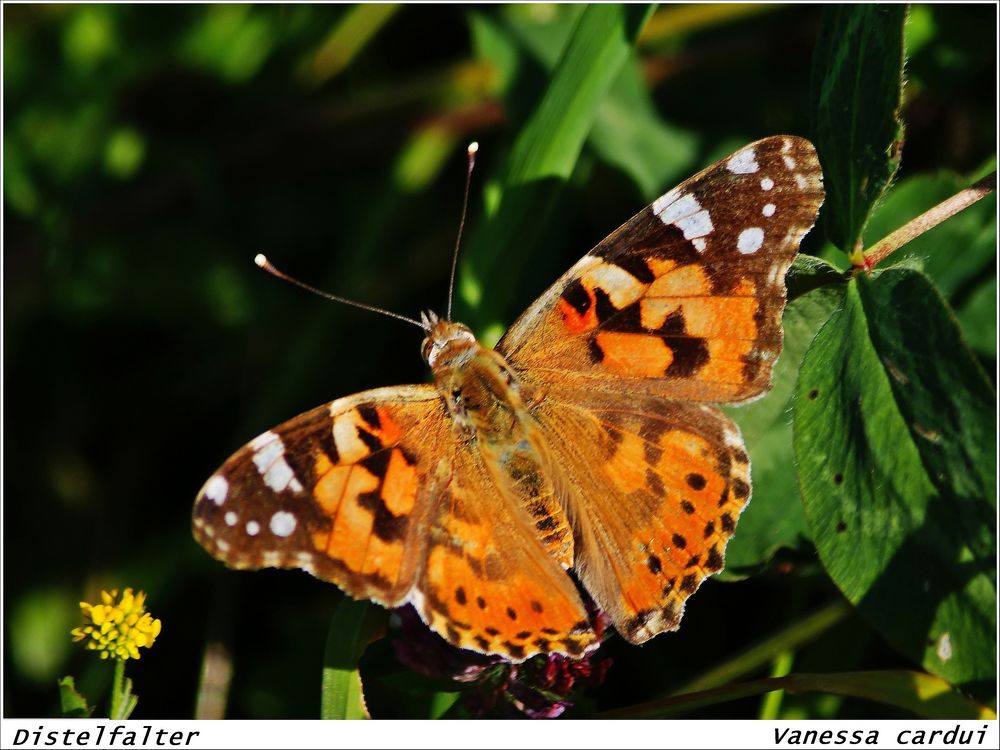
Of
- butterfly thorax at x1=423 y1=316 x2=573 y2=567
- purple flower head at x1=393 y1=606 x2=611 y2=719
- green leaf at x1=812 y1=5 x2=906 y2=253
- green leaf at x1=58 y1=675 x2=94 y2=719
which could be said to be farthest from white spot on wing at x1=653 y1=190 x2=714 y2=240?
green leaf at x1=58 y1=675 x2=94 y2=719

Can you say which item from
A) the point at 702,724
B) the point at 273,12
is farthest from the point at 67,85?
the point at 702,724

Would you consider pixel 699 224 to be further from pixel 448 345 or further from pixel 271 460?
pixel 271 460

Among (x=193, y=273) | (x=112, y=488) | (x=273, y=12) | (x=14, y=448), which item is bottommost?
(x=112, y=488)

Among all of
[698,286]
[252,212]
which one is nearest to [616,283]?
[698,286]

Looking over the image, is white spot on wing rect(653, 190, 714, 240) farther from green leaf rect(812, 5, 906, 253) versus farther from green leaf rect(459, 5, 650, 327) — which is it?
green leaf rect(459, 5, 650, 327)

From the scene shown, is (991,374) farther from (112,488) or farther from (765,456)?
(112,488)
